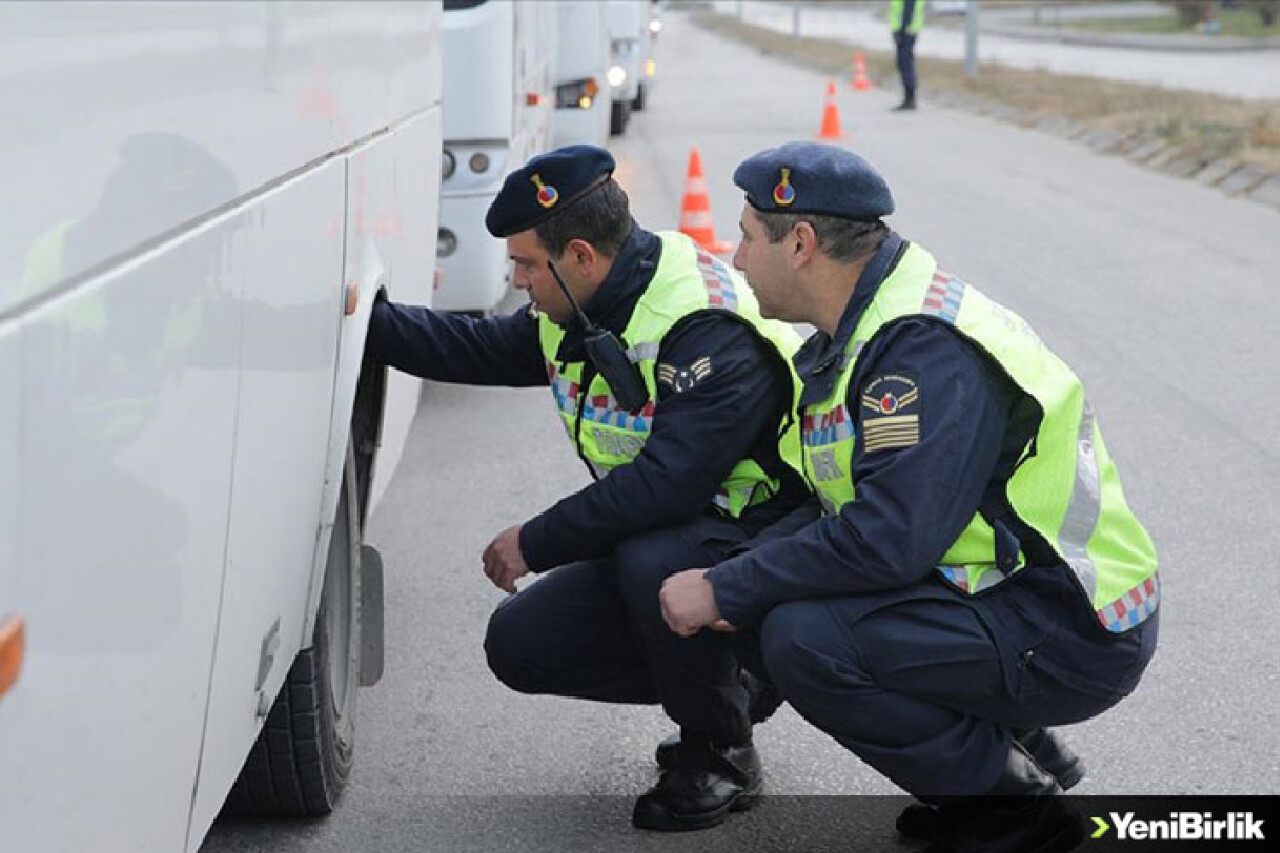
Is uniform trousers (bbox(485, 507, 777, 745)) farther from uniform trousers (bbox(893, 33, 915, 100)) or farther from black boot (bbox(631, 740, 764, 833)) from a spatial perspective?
uniform trousers (bbox(893, 33, 915, 100))

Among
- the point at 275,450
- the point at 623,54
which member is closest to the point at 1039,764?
the point at 275,450

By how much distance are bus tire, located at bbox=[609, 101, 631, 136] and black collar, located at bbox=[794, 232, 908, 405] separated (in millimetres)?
17351

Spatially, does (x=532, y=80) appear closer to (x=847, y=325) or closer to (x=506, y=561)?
(x=506, y=561)

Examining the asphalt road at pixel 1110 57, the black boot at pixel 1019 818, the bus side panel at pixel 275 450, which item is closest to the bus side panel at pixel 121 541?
the bus side panel at pixel 275 450

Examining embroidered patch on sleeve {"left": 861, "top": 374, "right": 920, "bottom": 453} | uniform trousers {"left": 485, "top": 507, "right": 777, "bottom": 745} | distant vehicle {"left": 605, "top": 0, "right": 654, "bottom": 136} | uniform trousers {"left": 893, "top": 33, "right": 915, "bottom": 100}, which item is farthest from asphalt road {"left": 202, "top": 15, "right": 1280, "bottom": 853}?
uniform trousers {"left": 893, "top": 33, "right": 915, "bottom": 100}

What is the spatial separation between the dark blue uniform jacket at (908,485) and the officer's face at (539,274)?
58cm

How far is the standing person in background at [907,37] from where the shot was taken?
23922 millimetres

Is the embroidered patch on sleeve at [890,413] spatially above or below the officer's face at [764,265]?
below

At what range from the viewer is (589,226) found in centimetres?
381

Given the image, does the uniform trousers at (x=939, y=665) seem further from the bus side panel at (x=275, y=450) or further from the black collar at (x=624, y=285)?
the bus side panel at (x=275, y=450)

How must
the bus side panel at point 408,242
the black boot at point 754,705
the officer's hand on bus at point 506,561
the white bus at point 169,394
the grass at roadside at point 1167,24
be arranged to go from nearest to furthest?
1. the white bus at point 169,394
2. the officer's hand on bus at point 506,561
3. the black boot at point 754,705
4. the bus side panel at point 408,242
5. the grass at roadside at point 1167,24

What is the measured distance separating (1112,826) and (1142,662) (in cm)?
53

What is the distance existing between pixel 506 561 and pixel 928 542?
966mm

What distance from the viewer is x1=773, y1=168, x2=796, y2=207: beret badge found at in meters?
3.44
